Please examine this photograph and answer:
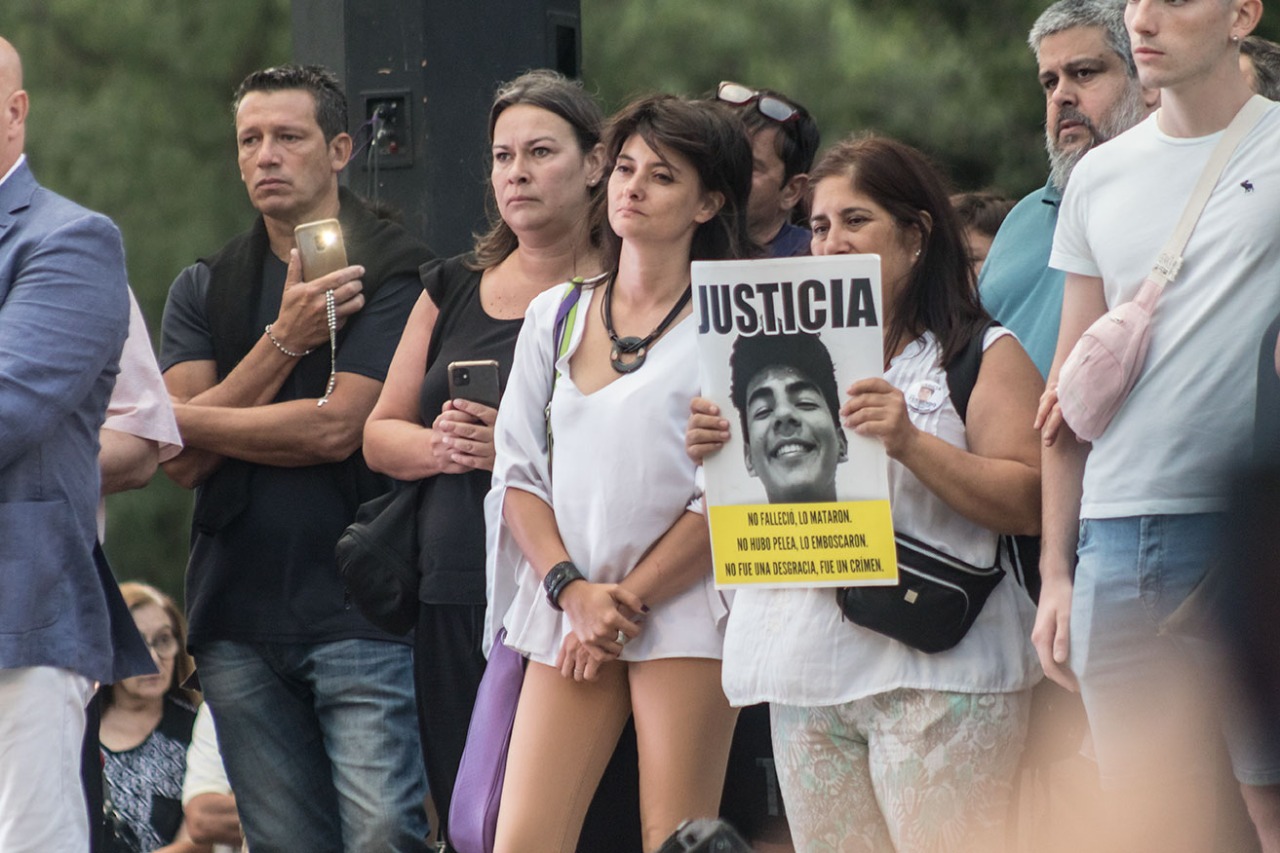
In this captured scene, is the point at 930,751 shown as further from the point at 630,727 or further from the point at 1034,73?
the point at 1034,73

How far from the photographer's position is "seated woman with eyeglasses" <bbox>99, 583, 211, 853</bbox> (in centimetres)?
677

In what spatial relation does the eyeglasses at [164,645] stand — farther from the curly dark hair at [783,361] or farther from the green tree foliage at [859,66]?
the green tree foliage at [859,66]

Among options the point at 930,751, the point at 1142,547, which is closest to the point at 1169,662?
the point at 1142,547

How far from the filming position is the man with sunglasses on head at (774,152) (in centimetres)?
555

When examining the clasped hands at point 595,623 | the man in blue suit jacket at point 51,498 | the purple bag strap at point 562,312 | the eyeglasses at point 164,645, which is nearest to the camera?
the man in blue suit jacket at point 51,498

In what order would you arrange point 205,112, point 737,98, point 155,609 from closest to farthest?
point 737,98
point 155,609
point 205,112

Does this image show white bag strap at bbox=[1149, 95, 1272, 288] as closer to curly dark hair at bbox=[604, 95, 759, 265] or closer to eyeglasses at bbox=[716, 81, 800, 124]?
curly dark hair at bbox=[604, 95, 759, 265]

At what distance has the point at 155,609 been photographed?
727 centimetres

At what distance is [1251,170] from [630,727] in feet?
5.87

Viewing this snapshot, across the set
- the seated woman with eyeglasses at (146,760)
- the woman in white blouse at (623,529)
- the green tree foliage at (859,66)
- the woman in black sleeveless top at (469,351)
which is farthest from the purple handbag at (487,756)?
the green tree foliage at (859,66)

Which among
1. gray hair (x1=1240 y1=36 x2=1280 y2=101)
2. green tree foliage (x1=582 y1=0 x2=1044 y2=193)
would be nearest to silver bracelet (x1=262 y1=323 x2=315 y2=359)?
gray hair (x1=1240 y1=36 x2=1280 y2=101)

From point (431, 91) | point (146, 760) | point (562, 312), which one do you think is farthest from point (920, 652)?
point (146, 760)

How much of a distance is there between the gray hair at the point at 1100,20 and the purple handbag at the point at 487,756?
2.11m

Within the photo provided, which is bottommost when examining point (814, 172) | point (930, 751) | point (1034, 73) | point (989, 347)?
point (930, 751)
